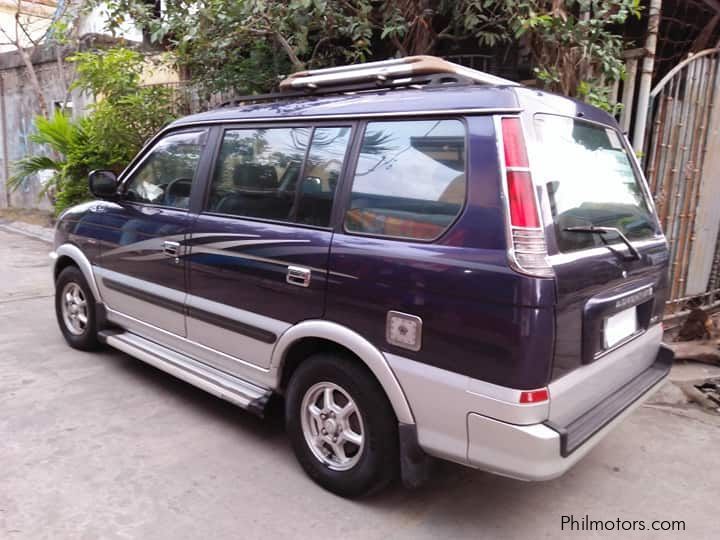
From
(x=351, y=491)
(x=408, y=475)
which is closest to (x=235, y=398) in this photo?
(x=351, y=491)

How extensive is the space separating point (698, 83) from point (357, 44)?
315cm

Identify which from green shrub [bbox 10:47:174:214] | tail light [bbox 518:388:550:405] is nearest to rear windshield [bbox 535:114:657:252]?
tail light [bbox 518:388:550:405]

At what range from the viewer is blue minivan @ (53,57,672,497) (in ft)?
7.14

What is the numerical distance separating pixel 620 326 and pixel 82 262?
152 inches

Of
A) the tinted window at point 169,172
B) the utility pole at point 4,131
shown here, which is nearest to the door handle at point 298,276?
the tinted window at point 169,172

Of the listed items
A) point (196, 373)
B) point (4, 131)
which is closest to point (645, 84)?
point (196, 373)

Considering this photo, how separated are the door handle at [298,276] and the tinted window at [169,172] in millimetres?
1132

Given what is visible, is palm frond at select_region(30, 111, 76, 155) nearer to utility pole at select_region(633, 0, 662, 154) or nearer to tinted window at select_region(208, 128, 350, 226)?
tinted window at select_region(208, 128, 350, 226)

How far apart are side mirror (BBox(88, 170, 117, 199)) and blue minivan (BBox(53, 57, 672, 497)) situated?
59 cm

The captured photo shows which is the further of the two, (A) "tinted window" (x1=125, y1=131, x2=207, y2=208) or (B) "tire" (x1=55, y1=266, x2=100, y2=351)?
(B) "tire" (x1=55, y1=266, x2=100, y2=351)

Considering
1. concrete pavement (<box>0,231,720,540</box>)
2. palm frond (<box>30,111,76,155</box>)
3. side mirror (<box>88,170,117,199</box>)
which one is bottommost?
concrete pavement (<box>0,231,720,540</box>)

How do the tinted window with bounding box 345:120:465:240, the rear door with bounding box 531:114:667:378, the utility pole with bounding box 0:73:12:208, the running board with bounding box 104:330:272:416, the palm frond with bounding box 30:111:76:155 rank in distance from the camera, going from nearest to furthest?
the rear door with bounding box 531:114:667:378 < the tinted window with bounding box 345:120:465:240 < the running board with bounding box 104:330:272:416 < the palm frond with bounding box 30:111:76:155 < the utility pole with bounding box 0:73:12:208

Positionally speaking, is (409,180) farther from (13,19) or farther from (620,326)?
(13,19)

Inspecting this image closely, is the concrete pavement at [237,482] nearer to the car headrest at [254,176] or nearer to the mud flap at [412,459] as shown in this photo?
the mud flap at [412,459]
